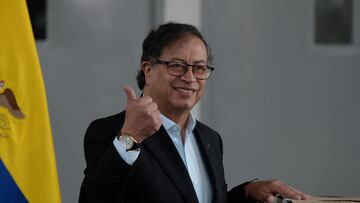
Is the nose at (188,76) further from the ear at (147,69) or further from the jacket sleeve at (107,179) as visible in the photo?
the jacket sleeve at (107,179)

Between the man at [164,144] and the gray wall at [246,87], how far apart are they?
142 centimetres

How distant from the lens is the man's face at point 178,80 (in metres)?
2.23

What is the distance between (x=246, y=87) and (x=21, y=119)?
1.64m

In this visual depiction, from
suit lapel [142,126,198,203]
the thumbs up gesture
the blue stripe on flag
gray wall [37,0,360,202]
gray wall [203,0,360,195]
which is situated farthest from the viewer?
gray wall [203,0,360,195]

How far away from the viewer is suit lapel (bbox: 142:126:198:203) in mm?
2180

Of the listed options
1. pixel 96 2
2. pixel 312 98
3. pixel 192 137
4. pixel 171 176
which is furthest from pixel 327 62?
pixel 171 176

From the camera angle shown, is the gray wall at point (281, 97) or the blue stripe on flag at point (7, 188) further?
the gray wall at point (281, 97)

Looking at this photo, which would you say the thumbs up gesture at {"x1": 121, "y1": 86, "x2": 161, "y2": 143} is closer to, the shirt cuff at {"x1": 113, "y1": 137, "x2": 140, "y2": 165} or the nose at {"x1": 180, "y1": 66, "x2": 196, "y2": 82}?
the shirt cuff at {"x1": 113, "y1": 137, "x2": 140, "y2": 165}

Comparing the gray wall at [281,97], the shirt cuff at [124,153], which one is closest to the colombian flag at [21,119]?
the shirt cuff at [124,153]

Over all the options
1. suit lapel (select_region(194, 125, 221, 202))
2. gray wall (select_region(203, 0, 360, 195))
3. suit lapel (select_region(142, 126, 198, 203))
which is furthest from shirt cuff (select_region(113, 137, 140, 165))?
gray wall (select_region(203, 0, 360, 195))

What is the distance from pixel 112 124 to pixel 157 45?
1.03 ft

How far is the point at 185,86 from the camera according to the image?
7.38 ft

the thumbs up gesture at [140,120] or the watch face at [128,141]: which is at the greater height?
the thumbs up gesture at [140,120]

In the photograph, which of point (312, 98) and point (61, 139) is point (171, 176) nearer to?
point (61, 139)
